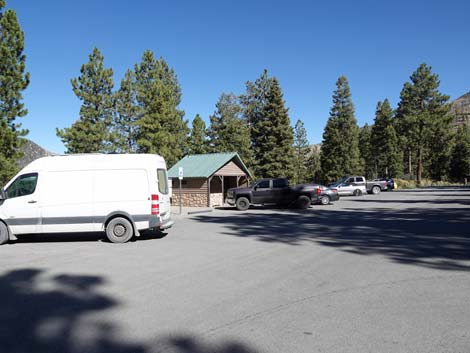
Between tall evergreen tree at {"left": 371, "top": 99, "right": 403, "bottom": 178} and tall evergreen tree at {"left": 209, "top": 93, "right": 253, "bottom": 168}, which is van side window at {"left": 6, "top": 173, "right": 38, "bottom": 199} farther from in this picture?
tall evergreen tree at {"left": 371, "top": 99, "right": 403, "bottom": 178}

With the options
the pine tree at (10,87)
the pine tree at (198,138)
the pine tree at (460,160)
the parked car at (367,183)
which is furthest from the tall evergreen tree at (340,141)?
the pine tree at (10,87)

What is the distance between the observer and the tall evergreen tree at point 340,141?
175 feet

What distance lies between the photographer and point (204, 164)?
27984 mm

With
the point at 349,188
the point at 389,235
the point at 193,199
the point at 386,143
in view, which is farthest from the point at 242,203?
the point at 386,143

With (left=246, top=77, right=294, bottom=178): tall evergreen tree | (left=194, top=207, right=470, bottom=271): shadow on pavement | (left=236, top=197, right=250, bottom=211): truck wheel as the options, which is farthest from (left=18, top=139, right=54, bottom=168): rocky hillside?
(left=246, top=77, right=294, bottom=178): tall evergreen tree

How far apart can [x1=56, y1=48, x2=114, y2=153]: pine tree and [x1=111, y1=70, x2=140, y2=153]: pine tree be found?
1360 mm

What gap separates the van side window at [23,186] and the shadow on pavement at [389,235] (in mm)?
6162

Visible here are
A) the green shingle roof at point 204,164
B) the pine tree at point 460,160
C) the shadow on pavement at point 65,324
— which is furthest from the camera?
the pine tree at point 460,160

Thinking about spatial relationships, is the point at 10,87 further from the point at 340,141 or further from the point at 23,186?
the point at 340,141

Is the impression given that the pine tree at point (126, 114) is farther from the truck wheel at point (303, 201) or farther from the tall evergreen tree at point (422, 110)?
the tall evergreen tree at point (422, 110)

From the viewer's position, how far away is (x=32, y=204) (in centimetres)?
1069

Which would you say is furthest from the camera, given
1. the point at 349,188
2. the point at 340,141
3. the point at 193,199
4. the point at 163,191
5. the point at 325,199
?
the point at 340,141

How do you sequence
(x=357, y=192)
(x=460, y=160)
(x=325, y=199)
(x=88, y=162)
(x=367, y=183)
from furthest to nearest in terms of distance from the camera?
(x=460, y=160) → (x=367, y=183) → (x=357, y=192) → (x=325, y=199) → (x=88, y=162)

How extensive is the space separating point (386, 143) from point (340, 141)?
12240 millimetres
